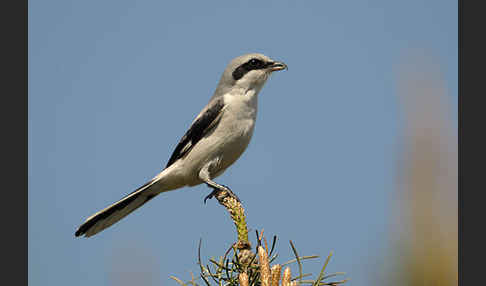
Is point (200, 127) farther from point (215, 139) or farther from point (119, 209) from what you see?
point (119, 209)

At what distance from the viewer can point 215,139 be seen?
4.66m

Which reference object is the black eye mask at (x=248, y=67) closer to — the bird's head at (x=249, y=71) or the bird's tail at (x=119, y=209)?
the bird's head at (x=249, y=71)

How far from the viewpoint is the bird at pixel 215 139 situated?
4641 millimetres

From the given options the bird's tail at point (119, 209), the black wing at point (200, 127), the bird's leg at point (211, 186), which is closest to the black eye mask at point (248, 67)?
the black wing at point (200, 127)

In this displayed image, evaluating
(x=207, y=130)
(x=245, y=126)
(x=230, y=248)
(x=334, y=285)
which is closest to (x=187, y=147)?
(x=207, y=130)

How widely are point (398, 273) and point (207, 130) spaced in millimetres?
3411

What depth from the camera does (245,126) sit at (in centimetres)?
468

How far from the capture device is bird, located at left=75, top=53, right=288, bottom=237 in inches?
183

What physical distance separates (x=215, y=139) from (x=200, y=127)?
0.76ft

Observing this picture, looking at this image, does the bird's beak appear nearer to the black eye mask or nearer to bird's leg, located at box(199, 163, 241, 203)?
the black eye mask

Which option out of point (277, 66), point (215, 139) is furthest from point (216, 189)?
point (277, 66)

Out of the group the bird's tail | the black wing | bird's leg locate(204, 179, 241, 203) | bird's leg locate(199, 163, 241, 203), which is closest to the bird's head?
the black wing

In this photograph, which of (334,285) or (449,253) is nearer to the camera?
(449,253)

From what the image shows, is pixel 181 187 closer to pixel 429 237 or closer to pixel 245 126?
pixel 245 126
